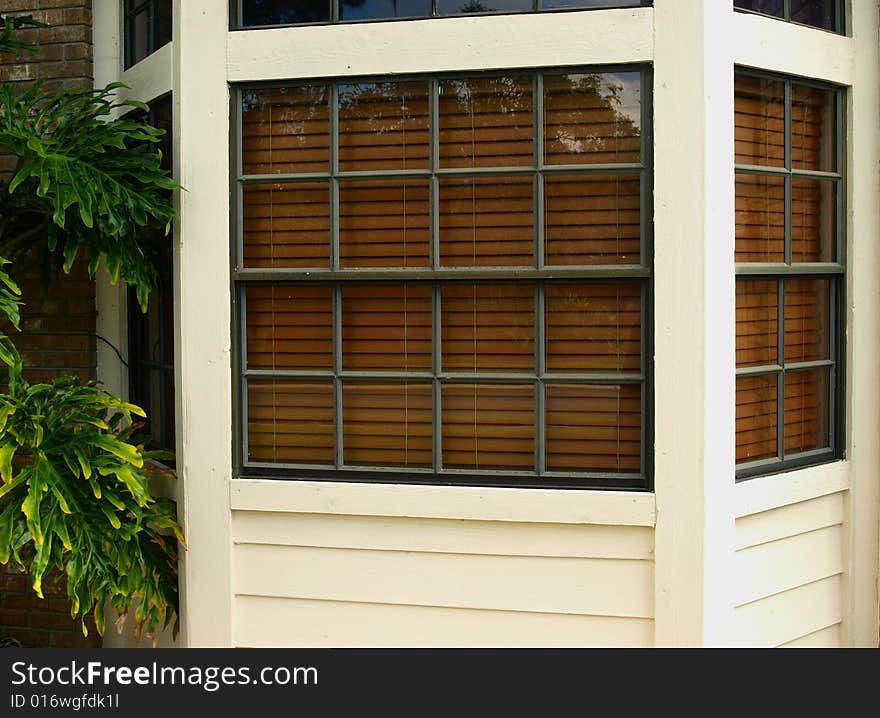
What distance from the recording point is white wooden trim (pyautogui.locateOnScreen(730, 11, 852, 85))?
11.0 ft

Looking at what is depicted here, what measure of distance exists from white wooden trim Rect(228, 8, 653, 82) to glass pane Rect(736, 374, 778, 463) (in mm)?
1295

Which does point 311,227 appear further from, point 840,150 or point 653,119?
point 840,150

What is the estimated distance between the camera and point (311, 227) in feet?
11.4

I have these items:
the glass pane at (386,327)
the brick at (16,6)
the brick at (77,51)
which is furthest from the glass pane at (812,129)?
the brick at (16,6)

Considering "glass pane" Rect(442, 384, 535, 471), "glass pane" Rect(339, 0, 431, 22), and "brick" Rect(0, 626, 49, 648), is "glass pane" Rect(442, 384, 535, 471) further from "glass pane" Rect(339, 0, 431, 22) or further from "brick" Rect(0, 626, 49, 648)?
"brick" Rect(0, 626, 49, 648)

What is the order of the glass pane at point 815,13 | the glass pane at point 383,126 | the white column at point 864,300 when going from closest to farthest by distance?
the glass pane at point 383,126 < the glass pane at point 815,13 < the white column at point 864,300

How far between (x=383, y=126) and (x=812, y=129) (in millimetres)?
1730

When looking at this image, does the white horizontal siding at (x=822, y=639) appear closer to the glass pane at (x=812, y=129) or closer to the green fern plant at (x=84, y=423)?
the glass pane at (x=812, y=129)

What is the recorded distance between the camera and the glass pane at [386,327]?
343 centimetres

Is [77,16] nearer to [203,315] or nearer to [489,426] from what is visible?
[203,315]

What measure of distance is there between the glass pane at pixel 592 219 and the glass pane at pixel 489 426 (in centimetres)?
52

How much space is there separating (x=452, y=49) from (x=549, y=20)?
1.16ft

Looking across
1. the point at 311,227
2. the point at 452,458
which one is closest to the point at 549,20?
the point at 311,227

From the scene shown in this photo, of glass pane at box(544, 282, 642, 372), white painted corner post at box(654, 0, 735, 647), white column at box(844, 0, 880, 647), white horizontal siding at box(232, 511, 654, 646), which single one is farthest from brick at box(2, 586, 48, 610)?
white column at box(844, 0, 880, 647)
